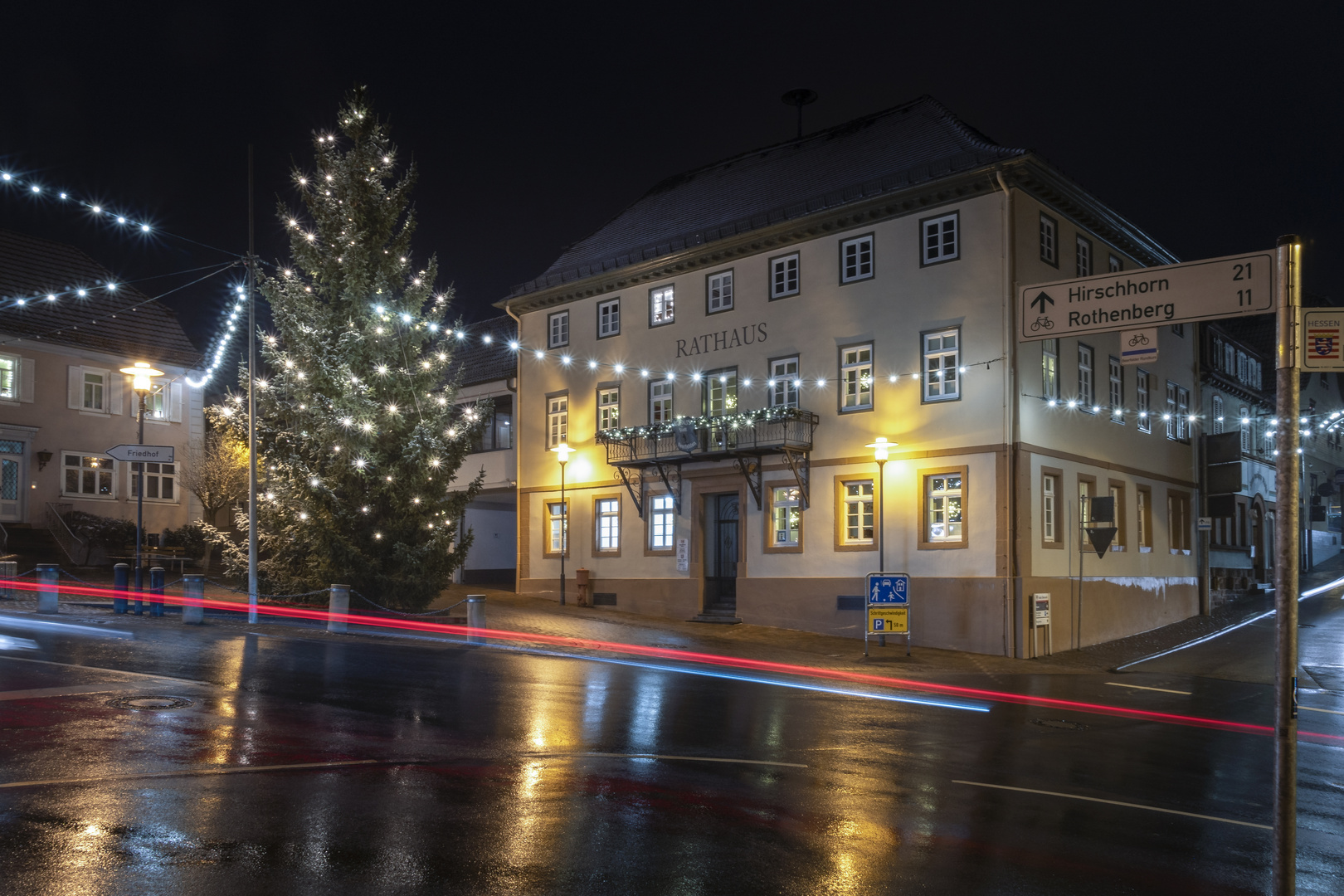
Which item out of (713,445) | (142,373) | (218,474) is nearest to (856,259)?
(713,445)

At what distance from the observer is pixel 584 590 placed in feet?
98.0

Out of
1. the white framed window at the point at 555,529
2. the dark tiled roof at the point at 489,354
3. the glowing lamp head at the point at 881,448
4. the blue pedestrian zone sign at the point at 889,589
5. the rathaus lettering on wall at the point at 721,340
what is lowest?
the blue pedestrian zone sign at the point at 889,589

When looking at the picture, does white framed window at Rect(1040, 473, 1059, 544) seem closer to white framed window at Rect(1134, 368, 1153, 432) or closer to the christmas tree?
white framed window at Rect(1134, 368, 1153, 432)

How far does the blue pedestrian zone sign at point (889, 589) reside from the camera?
20469 millimetres

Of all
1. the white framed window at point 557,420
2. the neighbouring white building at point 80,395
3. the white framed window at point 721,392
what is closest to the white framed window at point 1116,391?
the white framed window at point 721,392

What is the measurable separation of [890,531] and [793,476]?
2.88 m

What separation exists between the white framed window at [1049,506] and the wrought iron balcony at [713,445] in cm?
534

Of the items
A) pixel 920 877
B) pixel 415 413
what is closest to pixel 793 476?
pixel 415 413

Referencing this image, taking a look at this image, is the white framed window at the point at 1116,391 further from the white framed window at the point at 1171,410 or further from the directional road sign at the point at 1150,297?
the directional road sign at the point at 1150,297

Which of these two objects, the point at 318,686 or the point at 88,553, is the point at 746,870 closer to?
A: the point at 318,686

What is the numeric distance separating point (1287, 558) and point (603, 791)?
5.34 metres

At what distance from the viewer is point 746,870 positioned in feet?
19.7

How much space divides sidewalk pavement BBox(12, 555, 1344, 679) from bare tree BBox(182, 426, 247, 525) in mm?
5166

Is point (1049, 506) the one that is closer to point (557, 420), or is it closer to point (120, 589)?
point (557, 420)
